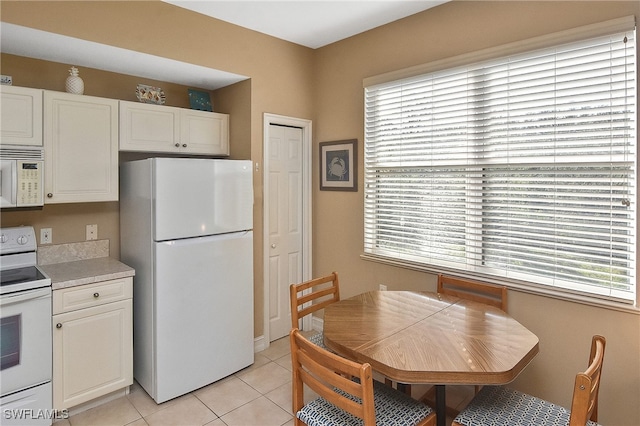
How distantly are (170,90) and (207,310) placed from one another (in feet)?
6.54

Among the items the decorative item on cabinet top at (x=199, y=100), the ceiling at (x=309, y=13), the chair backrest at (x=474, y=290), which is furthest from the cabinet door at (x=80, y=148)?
the chair backrest at (x=474, y=290)

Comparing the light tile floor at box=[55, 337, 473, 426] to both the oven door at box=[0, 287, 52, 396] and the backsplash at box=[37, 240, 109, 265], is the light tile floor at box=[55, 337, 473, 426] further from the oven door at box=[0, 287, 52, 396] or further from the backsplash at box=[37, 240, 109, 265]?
the backsplash at box=[37, 240, 109, 265]

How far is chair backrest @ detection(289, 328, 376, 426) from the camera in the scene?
1.43 m

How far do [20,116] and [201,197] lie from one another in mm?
1177

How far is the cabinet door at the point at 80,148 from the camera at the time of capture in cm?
248

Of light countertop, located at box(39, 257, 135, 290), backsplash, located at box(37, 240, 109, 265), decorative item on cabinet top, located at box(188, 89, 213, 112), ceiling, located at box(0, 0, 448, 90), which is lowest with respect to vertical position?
light countertop, located at box(39, 257, 135, 290)

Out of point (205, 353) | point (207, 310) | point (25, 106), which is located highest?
point (25, 106)

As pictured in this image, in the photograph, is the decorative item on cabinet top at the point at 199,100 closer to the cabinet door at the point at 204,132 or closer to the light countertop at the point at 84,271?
the cabinet door at the point at 204,132

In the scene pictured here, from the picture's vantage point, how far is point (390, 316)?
2.18 meters

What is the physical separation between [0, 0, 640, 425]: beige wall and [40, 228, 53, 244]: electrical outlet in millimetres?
54

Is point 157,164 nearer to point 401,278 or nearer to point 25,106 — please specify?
point 25,106

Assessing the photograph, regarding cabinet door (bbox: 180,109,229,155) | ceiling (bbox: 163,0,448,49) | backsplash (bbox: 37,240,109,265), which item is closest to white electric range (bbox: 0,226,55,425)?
backsplash (bbox: 37,240,109,265)

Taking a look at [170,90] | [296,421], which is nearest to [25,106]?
[170,90]

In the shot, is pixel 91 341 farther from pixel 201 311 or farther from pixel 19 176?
pixel 19 176
